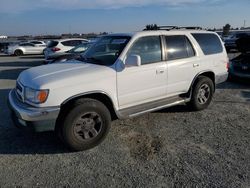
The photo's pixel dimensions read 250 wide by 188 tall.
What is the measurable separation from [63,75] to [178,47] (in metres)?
2.48

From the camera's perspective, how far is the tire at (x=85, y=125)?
4.05 m

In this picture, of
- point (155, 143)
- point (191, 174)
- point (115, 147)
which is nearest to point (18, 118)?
point (115, 147)

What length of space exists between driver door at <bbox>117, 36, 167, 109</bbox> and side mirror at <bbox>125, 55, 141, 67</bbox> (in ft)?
0.17

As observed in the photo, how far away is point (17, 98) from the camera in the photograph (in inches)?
175

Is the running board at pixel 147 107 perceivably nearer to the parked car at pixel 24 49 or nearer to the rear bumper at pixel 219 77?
the rear bumper at pixel 219 77

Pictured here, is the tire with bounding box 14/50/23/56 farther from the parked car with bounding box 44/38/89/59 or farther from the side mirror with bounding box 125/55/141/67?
the side mirror with bounding box 125/55/141/67

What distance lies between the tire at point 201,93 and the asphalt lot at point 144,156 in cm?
31

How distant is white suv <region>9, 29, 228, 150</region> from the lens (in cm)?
398

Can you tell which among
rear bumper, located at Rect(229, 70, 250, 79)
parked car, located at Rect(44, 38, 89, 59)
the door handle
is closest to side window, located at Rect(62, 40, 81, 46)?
parked car, located at Rect(44, 38, 89, 59)

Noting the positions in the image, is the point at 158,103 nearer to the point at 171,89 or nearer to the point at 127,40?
the point at 171,89

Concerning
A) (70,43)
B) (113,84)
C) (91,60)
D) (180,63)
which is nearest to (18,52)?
(70,43)

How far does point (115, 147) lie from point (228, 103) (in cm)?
373

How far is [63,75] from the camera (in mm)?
4180

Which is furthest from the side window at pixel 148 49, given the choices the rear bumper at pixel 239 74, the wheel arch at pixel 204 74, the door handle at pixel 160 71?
the rear bumper at pixel 239 74
